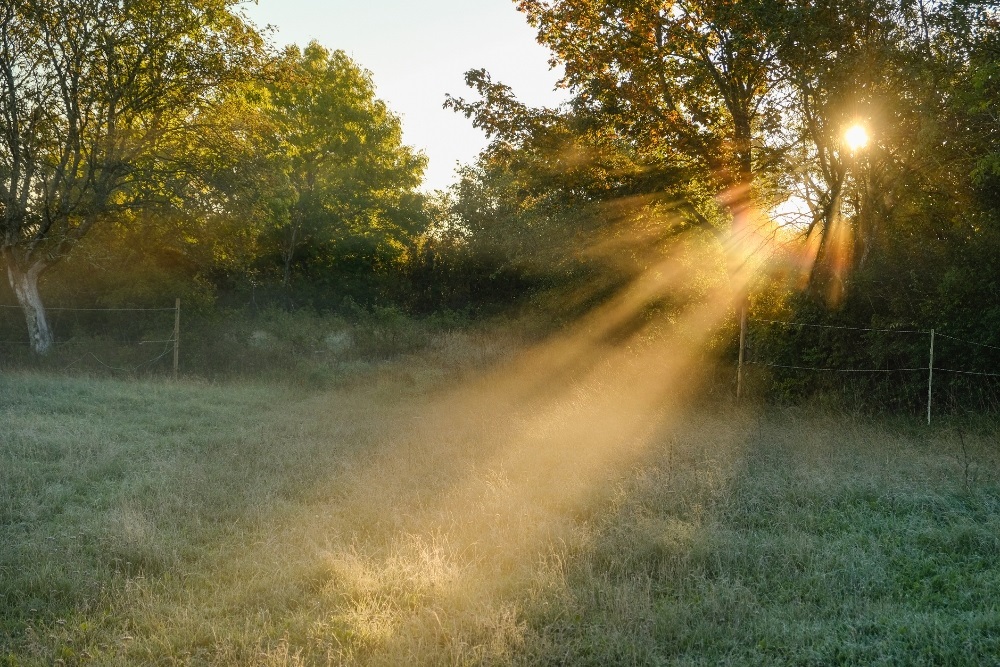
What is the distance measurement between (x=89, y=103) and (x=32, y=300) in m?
5.95

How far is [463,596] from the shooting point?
184 inches

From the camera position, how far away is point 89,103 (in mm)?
19188

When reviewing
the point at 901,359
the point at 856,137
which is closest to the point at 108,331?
the point at 856,137

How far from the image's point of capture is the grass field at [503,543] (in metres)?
4.16

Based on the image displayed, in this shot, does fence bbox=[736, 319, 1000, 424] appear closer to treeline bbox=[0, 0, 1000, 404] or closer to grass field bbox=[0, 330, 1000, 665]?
treeline bbox=[0, 0, 1000, 404]

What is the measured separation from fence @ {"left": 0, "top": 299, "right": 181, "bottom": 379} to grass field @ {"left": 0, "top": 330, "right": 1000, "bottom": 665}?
9.78 metres

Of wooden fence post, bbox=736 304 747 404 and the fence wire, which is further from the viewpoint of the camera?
the fence wire

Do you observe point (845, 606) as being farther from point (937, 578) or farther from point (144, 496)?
point (144, 496)

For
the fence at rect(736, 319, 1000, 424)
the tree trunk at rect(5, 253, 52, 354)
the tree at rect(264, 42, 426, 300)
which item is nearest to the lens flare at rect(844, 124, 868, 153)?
the fence at rect(736, 319, 1000, 424)

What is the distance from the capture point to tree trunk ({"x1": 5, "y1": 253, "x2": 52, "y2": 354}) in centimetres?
2052

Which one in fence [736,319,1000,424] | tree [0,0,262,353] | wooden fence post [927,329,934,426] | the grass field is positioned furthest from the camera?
tree [0,0,262,353]

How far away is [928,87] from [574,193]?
6.61 m

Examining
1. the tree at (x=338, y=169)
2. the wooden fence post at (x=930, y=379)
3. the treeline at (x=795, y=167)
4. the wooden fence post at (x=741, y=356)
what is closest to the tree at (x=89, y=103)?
the tree at (x=338, y=169)

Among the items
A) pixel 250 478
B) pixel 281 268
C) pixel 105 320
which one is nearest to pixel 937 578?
pixel 250 478
